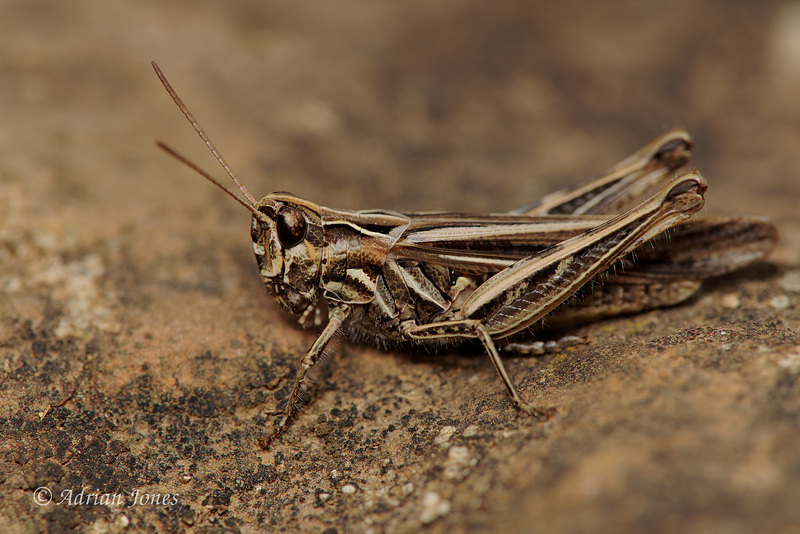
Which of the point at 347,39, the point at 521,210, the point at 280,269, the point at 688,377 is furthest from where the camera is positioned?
the point at 347,39

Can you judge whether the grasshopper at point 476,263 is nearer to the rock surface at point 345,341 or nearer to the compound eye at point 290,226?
the compound eye at point 290,226

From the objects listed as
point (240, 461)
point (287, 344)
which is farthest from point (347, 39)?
point (240, 461)

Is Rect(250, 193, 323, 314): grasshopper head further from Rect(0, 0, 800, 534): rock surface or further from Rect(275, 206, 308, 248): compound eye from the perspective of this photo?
Rect(0, 0, 800, 534): rock surface

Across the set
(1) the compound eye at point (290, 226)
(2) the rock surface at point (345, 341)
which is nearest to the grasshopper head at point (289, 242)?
(1) the compound eye at point (290, 226)

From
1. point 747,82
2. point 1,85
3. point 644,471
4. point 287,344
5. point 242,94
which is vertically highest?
point 747,82

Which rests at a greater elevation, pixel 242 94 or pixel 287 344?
pixel 242 94

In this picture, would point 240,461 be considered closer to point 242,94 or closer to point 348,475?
point 348,475

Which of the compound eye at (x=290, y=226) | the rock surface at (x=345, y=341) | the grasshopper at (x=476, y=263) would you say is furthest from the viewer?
the compound eye at (x=290, y=226)

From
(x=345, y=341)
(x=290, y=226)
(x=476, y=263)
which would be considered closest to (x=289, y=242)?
(x=290, y=226)
